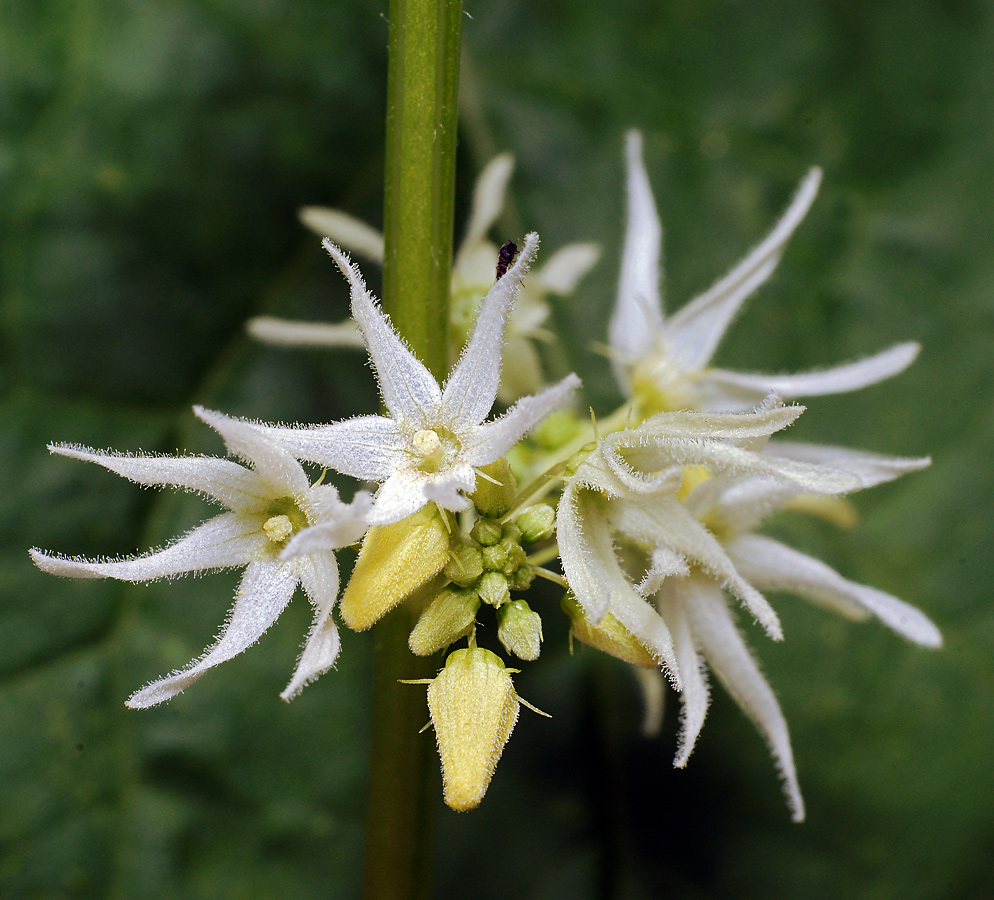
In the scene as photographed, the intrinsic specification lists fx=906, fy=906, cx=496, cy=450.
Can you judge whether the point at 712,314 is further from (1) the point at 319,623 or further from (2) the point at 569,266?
(1) the point at 319,623

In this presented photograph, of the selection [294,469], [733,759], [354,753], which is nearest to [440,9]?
[294,469]

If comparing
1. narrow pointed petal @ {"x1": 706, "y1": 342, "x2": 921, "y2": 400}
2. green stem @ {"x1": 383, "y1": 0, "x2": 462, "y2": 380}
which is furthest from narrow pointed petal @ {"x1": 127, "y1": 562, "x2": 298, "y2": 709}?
narrow pointed petal @ {"x1": 706, "y1": 342, "x2": 921, "y2": 400}

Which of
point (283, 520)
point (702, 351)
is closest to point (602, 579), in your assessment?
point (283, 520)

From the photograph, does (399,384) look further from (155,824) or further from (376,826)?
(155,824)

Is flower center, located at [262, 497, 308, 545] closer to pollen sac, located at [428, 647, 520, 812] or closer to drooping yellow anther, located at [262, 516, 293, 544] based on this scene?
drooping yellow anther, located at [262, 516, 293, 544]

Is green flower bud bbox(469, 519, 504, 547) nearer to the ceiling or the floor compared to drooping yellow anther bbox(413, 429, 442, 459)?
nearer to the floor

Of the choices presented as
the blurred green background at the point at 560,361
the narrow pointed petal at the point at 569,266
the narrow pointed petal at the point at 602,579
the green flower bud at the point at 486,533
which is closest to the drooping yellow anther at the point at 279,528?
the green flower bud at the point at 486,533

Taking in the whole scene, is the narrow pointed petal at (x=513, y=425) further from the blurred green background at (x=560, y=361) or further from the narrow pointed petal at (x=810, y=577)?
the blurred green background at (x=560, y=361)
